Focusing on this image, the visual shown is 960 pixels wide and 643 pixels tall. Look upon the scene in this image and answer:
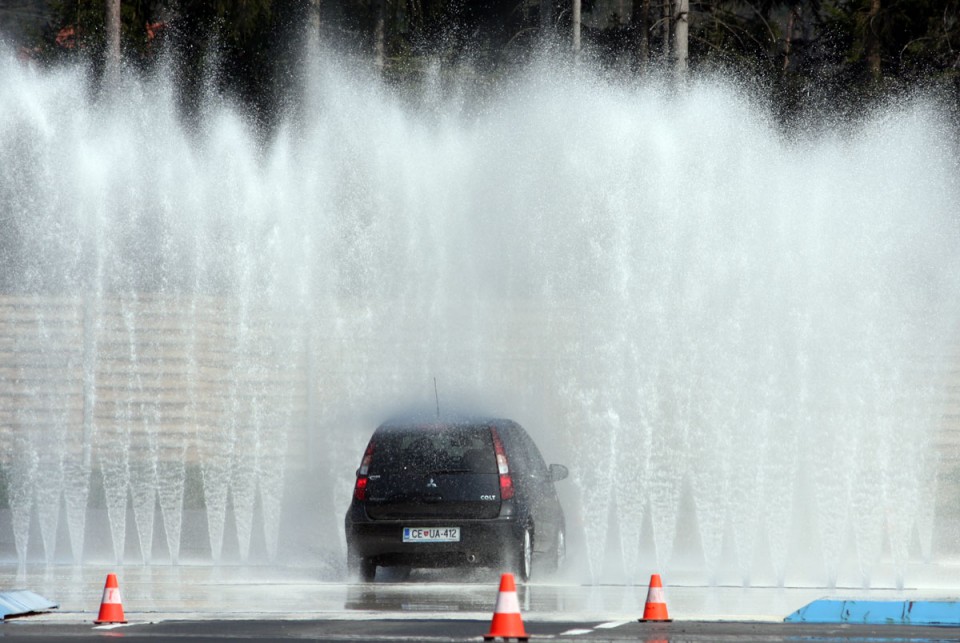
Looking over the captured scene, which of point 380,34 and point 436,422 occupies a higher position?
point 380,34

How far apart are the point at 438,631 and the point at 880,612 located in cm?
293

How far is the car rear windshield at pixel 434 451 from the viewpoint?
15266 millimetres

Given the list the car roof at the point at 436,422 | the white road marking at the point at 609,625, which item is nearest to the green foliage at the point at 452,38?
the car roof at the point at 436,422

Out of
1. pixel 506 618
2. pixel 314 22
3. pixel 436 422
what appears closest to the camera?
pixel 506 618

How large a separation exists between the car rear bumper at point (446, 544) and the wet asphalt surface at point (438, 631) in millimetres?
2913

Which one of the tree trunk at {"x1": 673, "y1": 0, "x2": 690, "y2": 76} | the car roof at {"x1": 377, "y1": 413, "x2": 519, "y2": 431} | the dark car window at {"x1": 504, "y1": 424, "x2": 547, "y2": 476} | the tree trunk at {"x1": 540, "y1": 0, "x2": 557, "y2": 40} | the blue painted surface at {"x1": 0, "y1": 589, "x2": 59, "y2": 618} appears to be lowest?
the blue painted surface at {"x1": 0, "y1": 589, "x2": 59, "y2": 618}

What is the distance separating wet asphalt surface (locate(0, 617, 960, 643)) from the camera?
10.9 m

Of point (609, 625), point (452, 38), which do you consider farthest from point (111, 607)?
point (452, 38)

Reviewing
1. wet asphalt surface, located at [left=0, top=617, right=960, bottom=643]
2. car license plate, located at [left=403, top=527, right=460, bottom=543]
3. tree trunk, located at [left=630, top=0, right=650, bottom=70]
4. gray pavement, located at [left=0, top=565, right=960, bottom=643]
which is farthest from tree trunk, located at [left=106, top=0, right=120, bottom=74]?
wet asphalt surface, located at [left=0, top=617, right=960, bottom=643]

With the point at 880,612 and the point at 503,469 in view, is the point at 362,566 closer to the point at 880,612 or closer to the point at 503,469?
the point at 503,469

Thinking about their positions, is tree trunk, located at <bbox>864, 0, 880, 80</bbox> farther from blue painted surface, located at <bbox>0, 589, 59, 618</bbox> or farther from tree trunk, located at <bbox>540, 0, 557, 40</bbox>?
blue painted surface, located at <bbox>0, 589, 59, 618</bbox>

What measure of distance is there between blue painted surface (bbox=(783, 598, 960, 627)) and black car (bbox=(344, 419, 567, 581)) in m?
3.19

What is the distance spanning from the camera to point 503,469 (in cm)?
1520

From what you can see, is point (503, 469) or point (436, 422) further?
point (436, 422)
